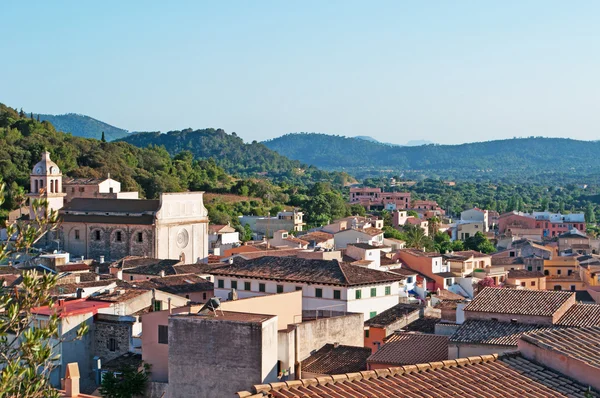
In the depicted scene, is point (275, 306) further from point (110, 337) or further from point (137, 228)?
point (137, 228)

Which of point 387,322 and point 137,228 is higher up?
point 137,228

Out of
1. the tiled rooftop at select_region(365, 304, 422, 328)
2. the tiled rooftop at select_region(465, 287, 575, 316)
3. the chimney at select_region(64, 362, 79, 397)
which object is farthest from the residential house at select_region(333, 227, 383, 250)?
the chimney at select_region(64, 362, 79, 397)

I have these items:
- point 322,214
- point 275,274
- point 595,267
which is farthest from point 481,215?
point 275,274

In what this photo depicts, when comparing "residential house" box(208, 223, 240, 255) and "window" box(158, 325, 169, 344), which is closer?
"window" box(158, 325, 169, 344)

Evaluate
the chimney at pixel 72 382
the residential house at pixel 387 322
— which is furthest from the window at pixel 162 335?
the residential house at pixel 387 322

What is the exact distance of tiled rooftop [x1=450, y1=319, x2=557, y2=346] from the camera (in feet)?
57.4

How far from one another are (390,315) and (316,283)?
2.61 m

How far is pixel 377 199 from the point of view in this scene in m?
139

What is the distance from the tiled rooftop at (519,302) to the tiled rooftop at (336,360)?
8.57 ft

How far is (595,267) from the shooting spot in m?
53.7

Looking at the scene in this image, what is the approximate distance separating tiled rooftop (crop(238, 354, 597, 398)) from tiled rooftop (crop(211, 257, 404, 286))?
15.1 meters

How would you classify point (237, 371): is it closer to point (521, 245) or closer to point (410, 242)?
point (521, 245)

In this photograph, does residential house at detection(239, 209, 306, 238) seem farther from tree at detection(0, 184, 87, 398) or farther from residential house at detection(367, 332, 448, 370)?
tree at detection(0, 184, 87, 398)

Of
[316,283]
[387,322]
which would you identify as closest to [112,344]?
[316,283]
